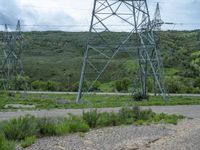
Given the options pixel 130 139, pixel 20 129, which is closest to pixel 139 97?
pixel 130 139

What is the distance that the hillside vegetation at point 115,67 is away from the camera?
70312mm

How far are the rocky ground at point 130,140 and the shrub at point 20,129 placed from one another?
54cm

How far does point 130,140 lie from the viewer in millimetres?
17719

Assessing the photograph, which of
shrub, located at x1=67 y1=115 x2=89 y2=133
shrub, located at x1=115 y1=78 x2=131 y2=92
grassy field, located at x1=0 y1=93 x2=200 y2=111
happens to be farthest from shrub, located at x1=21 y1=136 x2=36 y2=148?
shrub, located at x1=115 y1=78 x2=131 y2=92

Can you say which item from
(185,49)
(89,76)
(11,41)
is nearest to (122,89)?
(11,41)

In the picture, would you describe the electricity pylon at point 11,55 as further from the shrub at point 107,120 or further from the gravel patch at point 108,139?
the gravel patch at point 108,139

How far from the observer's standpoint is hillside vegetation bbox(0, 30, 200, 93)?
231ft

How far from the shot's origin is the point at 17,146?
49.1ft

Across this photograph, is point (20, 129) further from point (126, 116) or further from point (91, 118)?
point (126, 116)

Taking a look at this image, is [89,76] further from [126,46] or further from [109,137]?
[109,137]

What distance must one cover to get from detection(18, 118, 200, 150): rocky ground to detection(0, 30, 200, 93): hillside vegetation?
4332cm

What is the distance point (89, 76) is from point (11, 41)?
30647mm

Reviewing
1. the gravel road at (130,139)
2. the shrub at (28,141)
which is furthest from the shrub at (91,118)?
the shrub at (28,141)

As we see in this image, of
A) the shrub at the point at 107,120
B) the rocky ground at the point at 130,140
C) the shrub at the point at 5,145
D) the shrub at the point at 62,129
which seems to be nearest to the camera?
the shrub at the point at 5,145
